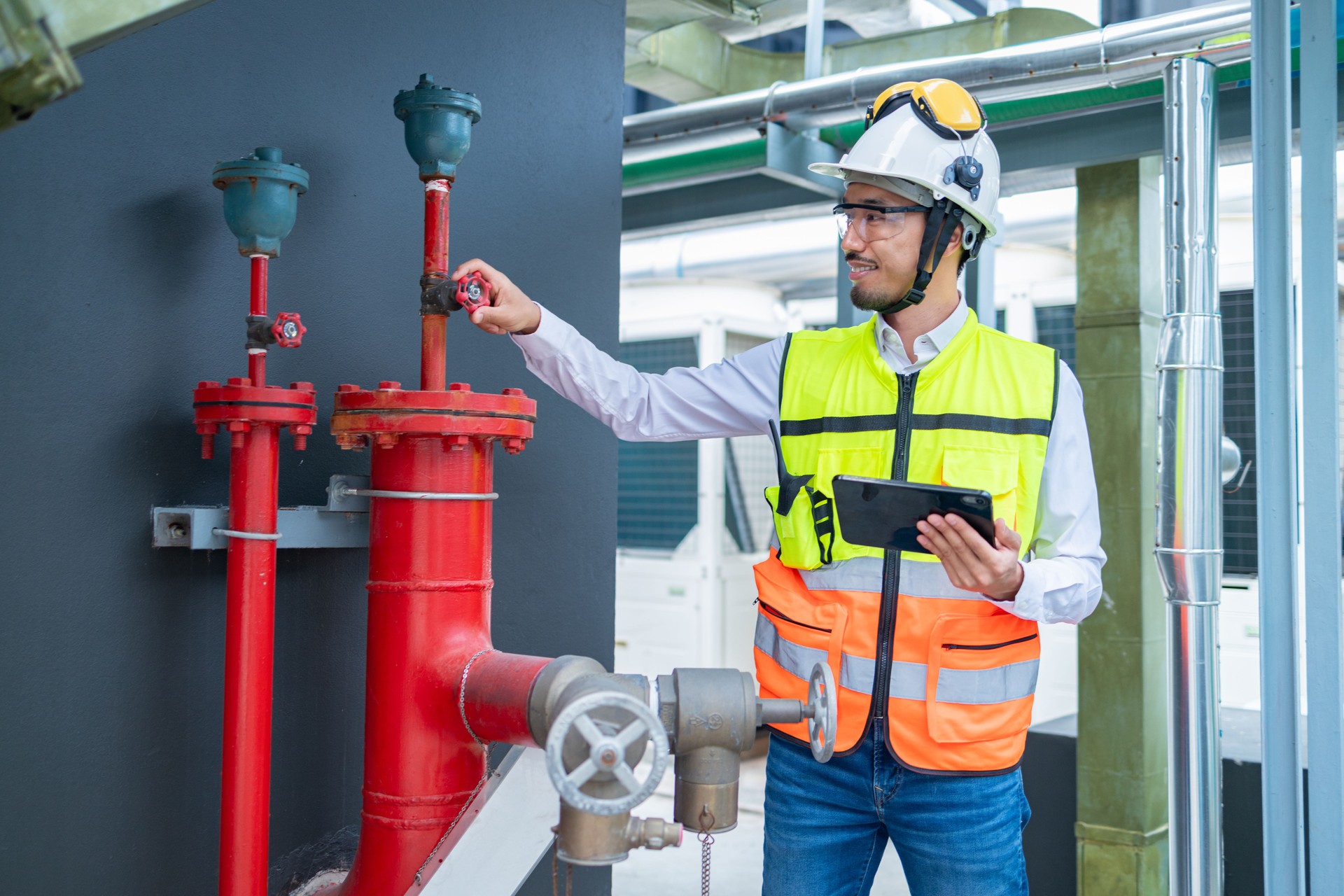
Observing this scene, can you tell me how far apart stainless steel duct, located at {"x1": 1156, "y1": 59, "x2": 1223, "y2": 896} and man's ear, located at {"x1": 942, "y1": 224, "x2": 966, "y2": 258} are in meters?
0.98

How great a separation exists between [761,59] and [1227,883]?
2.81 meters

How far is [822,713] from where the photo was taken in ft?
3.94

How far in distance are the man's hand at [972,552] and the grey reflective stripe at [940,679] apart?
145 millimetres

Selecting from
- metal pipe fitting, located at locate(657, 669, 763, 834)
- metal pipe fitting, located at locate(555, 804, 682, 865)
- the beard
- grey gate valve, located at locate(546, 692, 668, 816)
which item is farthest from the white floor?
grey gate valve, located at locate(546, 692, 668, 816)

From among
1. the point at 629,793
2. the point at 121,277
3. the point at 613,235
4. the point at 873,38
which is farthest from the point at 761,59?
the point at 629,793

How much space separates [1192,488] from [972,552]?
48.5 inches

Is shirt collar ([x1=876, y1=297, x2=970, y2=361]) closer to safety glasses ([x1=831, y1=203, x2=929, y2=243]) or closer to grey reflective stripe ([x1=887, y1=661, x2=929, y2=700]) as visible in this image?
safety glasses ([x1=831, y1=203, x2=929, y2=243])

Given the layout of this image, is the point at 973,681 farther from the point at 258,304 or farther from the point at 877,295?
the point at 258,304

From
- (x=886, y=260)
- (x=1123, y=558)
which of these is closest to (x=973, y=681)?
(x=886, y=260)

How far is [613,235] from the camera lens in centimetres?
223

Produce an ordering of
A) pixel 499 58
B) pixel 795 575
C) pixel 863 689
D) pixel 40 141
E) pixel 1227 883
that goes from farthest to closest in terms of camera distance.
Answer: pixel 1227 883, pixel 499 58, pixel 795 575, pixel 863 689, pixel 40 141

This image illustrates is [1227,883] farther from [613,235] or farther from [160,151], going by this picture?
[160,151]

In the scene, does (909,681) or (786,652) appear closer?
(909,681)

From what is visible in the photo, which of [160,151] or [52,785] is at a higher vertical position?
[160,151]
